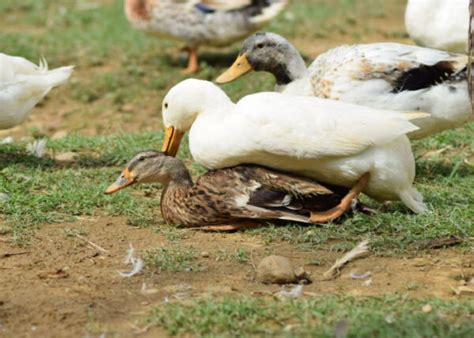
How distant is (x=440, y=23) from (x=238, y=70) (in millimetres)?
1802

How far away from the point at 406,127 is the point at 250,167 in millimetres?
887

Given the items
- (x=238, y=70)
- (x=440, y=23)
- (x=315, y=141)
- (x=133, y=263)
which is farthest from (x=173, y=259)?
(x=440, y=23)

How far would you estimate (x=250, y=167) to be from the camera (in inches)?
220

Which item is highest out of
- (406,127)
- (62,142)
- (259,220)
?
(406,127)

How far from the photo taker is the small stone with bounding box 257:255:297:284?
4.59 m

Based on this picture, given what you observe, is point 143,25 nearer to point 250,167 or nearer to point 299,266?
point 250,167

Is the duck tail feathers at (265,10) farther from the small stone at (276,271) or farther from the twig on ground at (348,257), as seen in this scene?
the small stone at (276,271)

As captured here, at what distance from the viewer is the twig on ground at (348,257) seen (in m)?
4.80

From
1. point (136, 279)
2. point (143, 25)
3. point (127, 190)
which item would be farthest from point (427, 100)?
point (143, 25)

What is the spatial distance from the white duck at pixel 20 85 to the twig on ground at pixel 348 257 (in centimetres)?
311

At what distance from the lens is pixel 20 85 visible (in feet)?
23.4

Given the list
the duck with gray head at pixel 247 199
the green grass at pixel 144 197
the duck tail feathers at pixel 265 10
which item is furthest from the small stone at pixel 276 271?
the duck tail feathers at pixel 265 10

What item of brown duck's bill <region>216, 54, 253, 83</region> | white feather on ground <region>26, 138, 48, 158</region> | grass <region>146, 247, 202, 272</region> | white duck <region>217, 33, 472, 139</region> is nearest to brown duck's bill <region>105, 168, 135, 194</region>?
grass <region>146, 247, 202, 272</region>

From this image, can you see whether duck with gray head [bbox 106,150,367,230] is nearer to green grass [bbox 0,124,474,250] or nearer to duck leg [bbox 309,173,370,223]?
duck leg [bbox 309,173,370,223]
